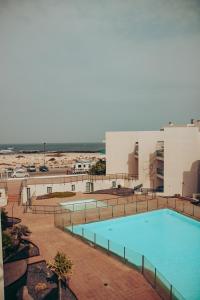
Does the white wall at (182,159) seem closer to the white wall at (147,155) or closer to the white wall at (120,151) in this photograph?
the white wall at (147,155)

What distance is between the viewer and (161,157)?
1473 inches

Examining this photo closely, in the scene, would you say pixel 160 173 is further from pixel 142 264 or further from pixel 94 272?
pixel 94 272

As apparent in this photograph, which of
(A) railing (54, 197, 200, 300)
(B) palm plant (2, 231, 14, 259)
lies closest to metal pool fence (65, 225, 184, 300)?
(A) railing (54, 197, 200, 300)

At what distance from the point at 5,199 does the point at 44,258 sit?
15.4 meters

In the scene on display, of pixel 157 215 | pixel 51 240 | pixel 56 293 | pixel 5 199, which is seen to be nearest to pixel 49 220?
pixel 51 240

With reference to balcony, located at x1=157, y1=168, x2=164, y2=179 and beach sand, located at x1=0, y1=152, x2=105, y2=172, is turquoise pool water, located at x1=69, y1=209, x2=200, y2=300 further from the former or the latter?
beach sand, located at x1=0, y1=152, x2=105, y2=172

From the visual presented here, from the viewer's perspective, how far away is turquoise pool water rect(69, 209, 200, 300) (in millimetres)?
17375

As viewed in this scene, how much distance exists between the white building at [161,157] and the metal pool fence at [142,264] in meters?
16.8

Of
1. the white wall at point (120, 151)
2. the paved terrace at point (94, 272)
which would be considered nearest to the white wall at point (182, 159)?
the white wall at point (120, 151)

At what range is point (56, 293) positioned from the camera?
13.7 meters

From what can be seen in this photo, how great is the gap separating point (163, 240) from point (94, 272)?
31.3ft

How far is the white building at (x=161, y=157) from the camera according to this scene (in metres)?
34.1

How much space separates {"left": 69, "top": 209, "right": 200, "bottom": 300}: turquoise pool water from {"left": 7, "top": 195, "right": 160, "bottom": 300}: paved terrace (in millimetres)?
889

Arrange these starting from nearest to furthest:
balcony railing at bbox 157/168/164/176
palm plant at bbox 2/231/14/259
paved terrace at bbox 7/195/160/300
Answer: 1. paved terrace at bbox 7/195/160/300
2. palm plant at bbox 2/231/14/259
3. balcony railing at bbox 157/168/164/176
